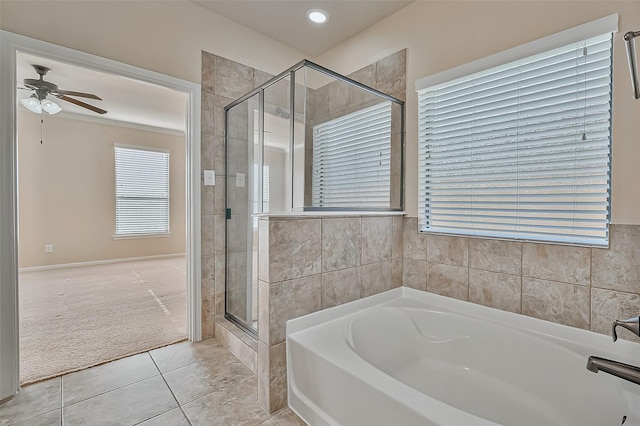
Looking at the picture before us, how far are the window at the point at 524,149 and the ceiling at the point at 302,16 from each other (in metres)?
0.84

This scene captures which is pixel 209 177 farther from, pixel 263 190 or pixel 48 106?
pixel 48 106

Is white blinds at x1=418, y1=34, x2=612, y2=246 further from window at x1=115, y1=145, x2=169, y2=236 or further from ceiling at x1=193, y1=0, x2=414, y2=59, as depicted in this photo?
window at x1=115, y1=145, x2=169, y2=236

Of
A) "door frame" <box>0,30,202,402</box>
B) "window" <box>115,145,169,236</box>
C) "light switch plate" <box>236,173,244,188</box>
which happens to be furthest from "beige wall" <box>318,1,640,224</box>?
"window" <box>115,145,169,236</box>

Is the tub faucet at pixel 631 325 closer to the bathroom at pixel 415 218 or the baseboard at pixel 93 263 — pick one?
the bathroom at pixel 415 218

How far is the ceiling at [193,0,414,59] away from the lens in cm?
230

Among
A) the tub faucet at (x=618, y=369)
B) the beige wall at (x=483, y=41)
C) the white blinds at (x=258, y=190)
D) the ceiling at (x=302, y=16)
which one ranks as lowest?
the tub faucet at (x=618, y=369)

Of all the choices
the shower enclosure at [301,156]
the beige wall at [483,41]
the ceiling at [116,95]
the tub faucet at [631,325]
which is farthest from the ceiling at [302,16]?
the tub faucet at [631,325]

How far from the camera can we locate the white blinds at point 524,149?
151 centimetres

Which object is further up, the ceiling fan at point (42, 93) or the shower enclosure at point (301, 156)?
the ceiling fan at point (42, 93)

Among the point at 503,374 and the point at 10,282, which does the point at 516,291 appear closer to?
the point at 503,374

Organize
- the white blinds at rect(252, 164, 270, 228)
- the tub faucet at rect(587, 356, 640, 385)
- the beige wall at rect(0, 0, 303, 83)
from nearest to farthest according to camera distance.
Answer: the tub faucet at rect(587, 356, 640, 385) < the beige wall at rect(0, 0, 303, 83) < the white blinds at rect(252, 164, 270, 228)

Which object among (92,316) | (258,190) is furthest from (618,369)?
(92,316)

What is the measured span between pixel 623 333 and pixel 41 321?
4164 millimetres

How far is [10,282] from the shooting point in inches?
65.1
